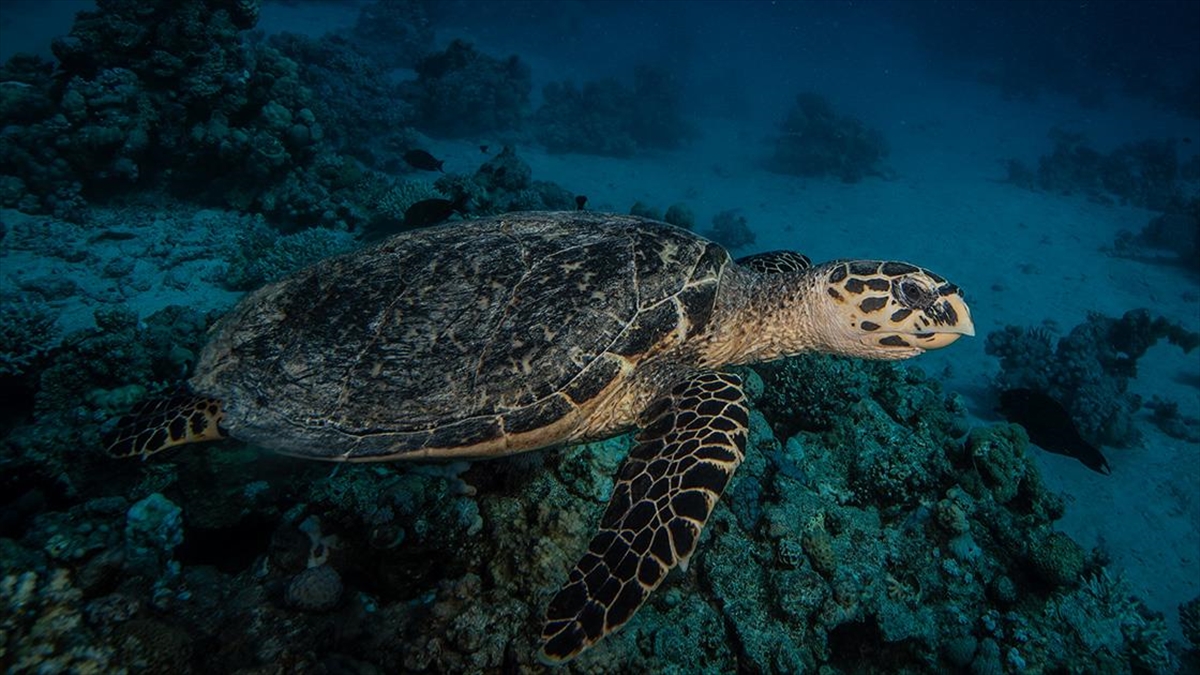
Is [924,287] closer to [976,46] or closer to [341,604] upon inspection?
[341,604]

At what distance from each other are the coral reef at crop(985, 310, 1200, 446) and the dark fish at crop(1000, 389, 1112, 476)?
389cm

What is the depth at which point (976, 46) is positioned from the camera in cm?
5403

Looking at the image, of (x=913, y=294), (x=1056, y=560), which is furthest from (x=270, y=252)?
(x=1056, y=560)

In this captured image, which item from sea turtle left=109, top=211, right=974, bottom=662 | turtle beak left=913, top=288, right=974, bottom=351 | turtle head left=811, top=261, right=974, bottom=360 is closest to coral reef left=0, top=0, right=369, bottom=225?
sea turtle left=109, top=211, right=974, bottom=662

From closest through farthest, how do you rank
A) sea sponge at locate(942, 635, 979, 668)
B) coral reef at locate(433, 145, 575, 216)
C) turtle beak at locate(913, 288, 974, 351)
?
turtle beak at locate(913, 288, 974, 351) → sea sponge at locate(942, 635, 979, 668) → coral reef at locate(433, 145, 575, 216)

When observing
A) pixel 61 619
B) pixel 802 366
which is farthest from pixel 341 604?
pixel 802 366

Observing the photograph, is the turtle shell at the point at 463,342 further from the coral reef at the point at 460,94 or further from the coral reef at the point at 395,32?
the coral reef at the point at 395,32

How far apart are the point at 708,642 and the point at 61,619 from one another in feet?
10.8

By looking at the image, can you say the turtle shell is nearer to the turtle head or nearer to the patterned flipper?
the turtle head

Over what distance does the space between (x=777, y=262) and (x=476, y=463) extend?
3345 millimetres

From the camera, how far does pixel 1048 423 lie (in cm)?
579

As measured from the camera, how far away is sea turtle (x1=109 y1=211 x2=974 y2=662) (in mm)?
3088

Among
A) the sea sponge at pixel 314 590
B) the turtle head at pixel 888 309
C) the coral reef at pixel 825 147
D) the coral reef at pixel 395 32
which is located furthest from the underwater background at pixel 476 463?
the coral reef at pixel 825 147

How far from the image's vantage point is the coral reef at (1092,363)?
28.9 feet
